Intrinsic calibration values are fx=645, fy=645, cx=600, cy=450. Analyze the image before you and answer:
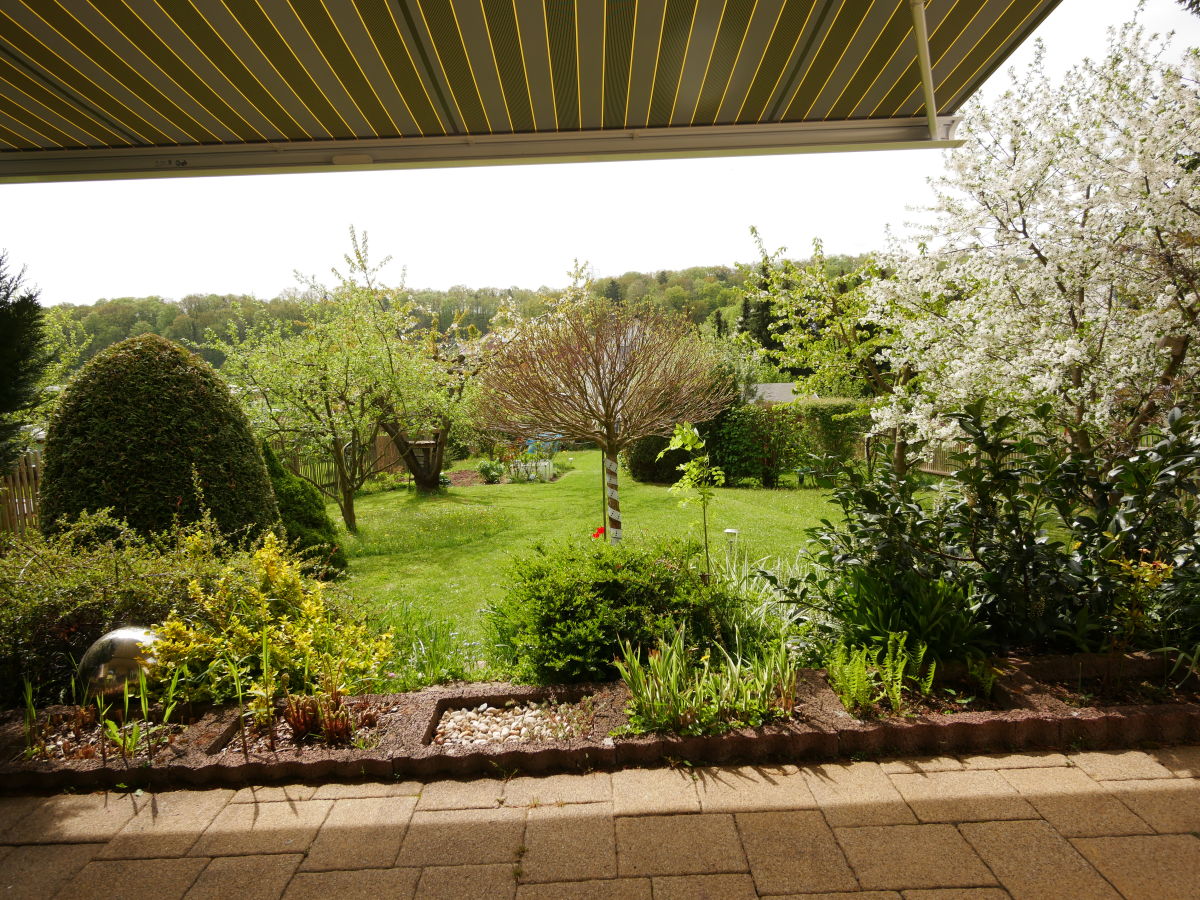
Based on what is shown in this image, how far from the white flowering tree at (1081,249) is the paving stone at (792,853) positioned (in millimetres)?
2129

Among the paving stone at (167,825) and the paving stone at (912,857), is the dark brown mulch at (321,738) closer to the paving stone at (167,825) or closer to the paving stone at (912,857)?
the paving stone at (167,825)

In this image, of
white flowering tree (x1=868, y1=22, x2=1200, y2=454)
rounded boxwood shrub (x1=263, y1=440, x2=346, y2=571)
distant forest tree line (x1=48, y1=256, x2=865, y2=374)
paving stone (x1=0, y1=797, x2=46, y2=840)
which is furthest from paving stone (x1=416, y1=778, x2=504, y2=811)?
distant forest tree line (x1=48, y1=256, x2=865, y2=374)

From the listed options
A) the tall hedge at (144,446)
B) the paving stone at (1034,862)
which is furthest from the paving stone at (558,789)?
the tall hedge at (144,446)

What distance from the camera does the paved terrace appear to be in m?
1.80

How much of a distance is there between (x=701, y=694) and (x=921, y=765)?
817mm

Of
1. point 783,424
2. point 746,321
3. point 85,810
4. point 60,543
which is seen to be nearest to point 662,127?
point 85,810

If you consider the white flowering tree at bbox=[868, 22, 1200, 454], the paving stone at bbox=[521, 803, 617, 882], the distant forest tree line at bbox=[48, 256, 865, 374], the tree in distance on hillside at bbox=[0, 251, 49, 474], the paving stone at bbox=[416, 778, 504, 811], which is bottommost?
the paving stone at bbox=[416, 778, 504, 811]

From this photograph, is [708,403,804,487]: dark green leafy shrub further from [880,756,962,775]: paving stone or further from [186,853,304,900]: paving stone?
[186,853,304,900]: paving stone

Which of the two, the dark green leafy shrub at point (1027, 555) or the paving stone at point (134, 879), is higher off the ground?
the dark green leafy shrub at point (1027, 555)

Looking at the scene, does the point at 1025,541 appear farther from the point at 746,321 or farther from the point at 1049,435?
the point at 746,321

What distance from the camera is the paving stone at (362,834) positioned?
1940mm

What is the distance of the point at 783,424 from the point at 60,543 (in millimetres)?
10018

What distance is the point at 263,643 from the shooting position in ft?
9.21

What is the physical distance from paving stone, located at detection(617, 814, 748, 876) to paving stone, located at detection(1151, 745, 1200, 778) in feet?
5.27
